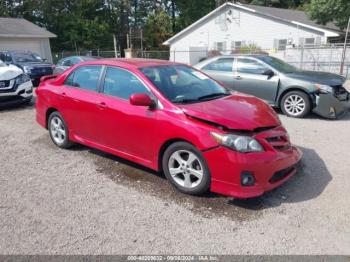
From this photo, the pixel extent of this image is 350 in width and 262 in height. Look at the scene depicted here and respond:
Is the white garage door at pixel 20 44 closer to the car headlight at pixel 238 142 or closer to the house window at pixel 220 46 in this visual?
the house window at pixel 220 46

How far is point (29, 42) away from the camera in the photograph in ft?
88.9

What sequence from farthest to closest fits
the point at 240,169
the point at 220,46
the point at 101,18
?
the point at 101,18, the point at 220,46, the point at 240,169

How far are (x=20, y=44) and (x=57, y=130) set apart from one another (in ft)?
79.8

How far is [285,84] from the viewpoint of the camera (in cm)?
766

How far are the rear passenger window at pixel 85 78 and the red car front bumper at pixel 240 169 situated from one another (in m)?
2.23

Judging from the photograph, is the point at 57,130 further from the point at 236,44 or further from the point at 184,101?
the point at 236,44

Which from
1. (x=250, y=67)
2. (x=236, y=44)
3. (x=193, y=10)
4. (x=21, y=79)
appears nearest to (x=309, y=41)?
(x=236, y=44)

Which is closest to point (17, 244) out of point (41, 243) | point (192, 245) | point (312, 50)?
point (41, 243)

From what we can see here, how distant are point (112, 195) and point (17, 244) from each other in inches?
46.9

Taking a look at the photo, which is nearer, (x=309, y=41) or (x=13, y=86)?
(x=13, y=86)

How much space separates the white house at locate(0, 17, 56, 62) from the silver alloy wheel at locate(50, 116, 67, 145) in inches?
881

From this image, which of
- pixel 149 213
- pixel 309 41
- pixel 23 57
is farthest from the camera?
pixel 309 41

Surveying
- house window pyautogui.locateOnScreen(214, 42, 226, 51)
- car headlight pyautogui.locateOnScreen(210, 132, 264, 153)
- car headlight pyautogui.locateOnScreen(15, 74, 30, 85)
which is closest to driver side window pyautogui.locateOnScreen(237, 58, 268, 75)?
car headlight pyautogui.locateOnScreen(210, 132, 264, 153)

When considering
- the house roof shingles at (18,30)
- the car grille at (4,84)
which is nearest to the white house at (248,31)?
the house roof shingles at (18,30)
